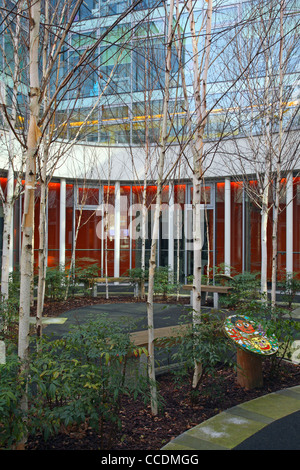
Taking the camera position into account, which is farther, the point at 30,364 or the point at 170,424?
the point at 170,424

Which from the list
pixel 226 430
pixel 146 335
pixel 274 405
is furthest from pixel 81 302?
pixel 226 430

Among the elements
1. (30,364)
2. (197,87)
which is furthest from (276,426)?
(197,87)

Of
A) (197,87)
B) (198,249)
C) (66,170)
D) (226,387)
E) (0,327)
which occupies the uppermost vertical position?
(66,170)

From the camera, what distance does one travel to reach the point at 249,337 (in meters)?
5.10

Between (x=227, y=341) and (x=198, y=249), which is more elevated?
(x=198, y=249)

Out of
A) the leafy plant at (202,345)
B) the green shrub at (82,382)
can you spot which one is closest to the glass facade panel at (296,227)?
the leafy plant at (202,345)

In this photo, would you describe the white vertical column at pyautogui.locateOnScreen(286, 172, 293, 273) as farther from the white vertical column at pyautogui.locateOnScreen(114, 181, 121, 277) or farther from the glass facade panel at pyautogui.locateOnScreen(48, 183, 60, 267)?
the glass facade panel at pyautogui.locateOnScreen(48, 183, 60, 267)

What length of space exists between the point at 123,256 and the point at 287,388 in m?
13.0

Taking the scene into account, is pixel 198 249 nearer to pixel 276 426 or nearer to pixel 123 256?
pixel 276 426

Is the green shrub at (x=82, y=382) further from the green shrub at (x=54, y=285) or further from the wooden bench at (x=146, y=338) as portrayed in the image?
the green shrub at (x=54, y=285)


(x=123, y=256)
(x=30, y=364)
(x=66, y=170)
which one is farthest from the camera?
(x=123, y=256)

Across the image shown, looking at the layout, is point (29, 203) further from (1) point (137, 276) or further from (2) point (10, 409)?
(1) point (137, 276)

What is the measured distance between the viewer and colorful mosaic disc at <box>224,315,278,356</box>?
4.82 m

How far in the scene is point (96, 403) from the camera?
10.3 ft
